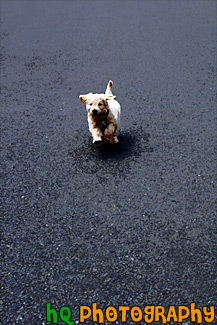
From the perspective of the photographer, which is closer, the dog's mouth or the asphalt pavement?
the asphalt pavement

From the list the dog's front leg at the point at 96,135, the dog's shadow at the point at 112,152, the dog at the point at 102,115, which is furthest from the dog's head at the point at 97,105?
the dog's shadow at the point at 112,152

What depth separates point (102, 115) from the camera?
4340 millimetres

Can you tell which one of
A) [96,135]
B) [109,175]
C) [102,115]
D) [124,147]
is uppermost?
[102,115]

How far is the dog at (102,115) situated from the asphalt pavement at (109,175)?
252 millimetres

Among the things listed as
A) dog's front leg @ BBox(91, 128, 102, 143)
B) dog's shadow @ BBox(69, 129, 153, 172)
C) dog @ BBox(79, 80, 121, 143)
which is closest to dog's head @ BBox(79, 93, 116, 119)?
dog @ BBox(79, 80, 121, 143)

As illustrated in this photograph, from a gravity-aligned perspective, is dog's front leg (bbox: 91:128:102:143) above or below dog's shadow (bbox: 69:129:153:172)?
above

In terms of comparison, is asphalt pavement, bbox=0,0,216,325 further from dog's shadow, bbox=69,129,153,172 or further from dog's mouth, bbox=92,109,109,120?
dog's mouth, bbox=92,109,109,120

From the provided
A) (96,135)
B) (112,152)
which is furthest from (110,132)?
(112,152)

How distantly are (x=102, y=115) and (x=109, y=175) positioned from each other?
0.61 metres

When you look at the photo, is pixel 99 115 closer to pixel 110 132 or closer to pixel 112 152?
pixel 110 132

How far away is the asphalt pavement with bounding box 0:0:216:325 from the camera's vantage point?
3.12m

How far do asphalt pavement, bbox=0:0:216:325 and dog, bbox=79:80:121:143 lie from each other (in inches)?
9.9

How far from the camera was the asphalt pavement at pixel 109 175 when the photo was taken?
3.12 meters

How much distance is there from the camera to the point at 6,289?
3.10 meters
